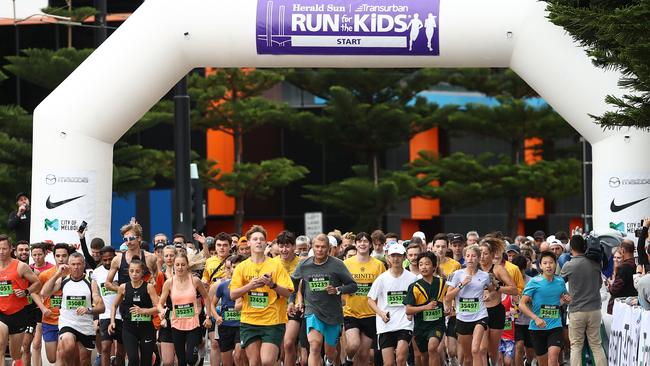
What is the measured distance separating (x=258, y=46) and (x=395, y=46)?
1848 millimetres

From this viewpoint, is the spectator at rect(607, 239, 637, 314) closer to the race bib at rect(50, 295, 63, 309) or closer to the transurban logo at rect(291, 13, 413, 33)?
the transurban logo at rect(291, 13, 413, 33)

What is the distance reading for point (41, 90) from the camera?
36.0m

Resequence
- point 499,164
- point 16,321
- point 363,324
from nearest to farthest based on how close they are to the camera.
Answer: point 363,324, point 16,321, point 499,164

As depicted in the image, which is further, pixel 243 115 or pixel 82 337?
pixel 243 115

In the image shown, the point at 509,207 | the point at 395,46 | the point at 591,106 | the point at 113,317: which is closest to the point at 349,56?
the point at 395,46

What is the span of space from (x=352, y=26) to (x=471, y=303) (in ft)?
14.5

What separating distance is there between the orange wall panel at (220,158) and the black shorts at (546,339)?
28.2m

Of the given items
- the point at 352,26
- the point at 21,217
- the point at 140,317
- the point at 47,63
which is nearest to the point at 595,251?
the point at 352,26

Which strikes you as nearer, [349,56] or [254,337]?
[254,337]

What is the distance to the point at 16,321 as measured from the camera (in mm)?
17672

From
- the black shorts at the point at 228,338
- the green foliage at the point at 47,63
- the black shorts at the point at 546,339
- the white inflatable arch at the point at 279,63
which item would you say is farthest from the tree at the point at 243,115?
the black shorts at the point at 546,339

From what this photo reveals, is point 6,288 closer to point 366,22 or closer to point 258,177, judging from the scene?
point 366,22

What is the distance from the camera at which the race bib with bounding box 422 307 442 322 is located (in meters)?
16.9

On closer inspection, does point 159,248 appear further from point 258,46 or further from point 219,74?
point 219,74
